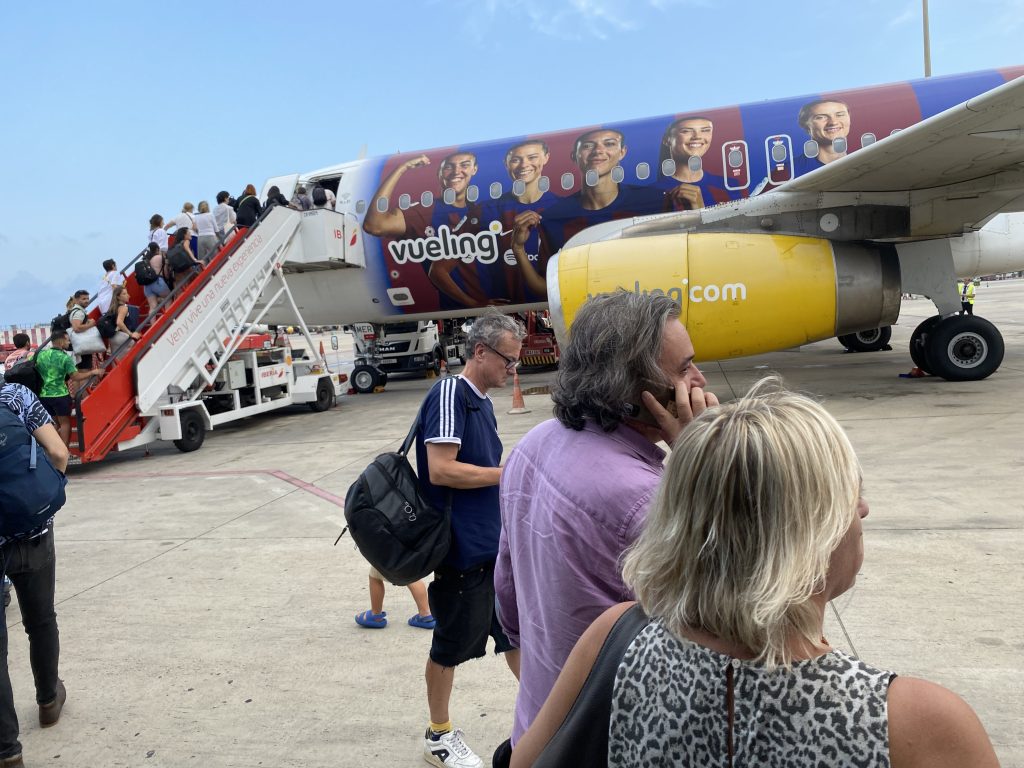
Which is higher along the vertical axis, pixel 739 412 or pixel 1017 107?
pixel 1017 107

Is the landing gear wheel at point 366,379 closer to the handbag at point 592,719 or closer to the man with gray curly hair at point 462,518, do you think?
the man with gray curly hair at point 462,518

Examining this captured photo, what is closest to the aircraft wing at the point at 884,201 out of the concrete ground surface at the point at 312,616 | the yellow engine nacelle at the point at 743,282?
the yellow engine nacelle at the point at 743,282

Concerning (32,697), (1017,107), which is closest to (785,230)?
(1017,107)

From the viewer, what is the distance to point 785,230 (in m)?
9.09

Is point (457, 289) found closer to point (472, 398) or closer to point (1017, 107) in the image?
point (1017, 107)

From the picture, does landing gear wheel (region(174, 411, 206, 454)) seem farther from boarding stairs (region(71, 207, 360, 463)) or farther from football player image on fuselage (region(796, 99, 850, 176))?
football player image on fuselage (region(796, 99, 850, 176))

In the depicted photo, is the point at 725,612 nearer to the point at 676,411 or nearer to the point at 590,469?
the point at 590,469

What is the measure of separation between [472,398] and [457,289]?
31.3 feet

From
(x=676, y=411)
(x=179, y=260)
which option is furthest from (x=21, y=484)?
(x=179, y=260)

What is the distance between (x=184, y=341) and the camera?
1006cm

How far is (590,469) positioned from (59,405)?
9.24 meters

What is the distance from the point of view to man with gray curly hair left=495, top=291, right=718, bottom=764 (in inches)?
58.1

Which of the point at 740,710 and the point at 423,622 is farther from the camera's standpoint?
the point at 423,622

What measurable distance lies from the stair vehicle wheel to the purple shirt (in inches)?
556
